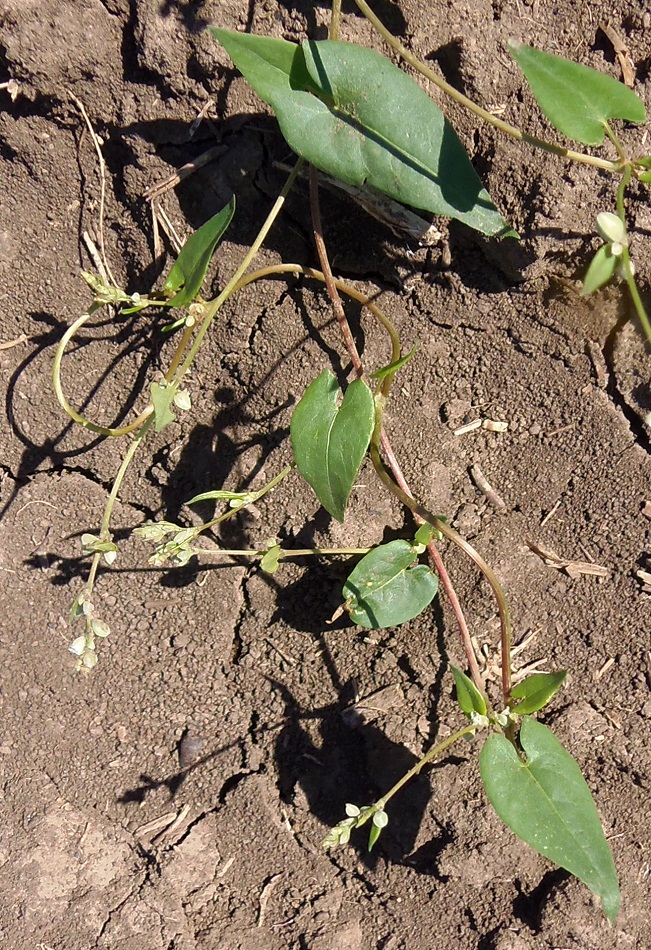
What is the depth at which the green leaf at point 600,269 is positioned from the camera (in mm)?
1257

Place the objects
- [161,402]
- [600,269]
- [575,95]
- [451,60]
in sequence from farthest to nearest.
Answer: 1. [451,60]
2. [161,402]
3. [575,95]
4. [600,269]

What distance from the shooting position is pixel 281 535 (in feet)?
5.85

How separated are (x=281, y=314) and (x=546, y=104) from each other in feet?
2.35

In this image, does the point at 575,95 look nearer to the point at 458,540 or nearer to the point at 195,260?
the point at 195,260

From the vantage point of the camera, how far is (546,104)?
4.51ft

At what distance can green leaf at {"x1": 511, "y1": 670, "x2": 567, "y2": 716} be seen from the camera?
1563 millimetres

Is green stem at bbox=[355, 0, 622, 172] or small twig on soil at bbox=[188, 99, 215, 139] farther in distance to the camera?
small twig on soil at bbox=[188, 99, 215, 139]

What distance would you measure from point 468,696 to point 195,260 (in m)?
1.12

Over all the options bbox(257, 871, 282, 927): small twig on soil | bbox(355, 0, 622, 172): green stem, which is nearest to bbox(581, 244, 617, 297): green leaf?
bbox(355, 0, 622, 172): green stem

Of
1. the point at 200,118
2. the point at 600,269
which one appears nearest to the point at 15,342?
the point at 200,118

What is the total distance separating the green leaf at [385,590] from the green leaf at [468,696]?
0.18 m

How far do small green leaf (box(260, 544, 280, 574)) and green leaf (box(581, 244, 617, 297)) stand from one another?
864 millimetres

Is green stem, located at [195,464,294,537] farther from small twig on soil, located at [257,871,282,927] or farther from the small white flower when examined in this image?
small twig on soil, located at [257,871,282,927]

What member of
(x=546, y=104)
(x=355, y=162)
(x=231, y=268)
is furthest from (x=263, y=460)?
(x=546, y=104)
